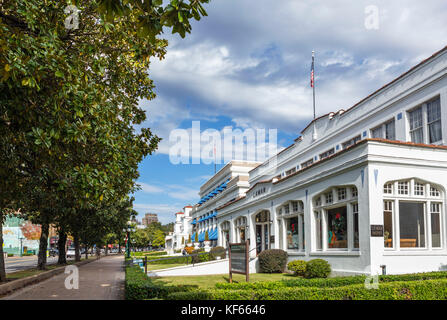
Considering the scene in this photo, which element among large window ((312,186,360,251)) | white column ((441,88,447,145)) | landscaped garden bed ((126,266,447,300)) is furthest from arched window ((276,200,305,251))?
landscaped garden bed ((126,266,447,300))

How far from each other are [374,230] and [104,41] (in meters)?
11.5

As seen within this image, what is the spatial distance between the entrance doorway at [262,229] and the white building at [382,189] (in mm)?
3790

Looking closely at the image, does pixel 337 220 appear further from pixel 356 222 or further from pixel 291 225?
pixel 291 225

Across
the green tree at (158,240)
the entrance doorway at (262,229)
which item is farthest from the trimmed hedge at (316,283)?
the green tree at (158,240)

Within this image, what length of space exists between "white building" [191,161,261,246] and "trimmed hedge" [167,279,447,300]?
31.9m

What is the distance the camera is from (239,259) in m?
17.1

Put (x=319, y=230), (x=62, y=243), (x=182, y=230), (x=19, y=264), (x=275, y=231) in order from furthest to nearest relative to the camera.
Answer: (x=182, y=230) → (x=19, y=264) → (x=62, y=243) → (x=275, y=231) → (x=319, y=230)

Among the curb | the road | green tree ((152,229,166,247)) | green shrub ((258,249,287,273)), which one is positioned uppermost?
green shrub ((258,249,287,273))

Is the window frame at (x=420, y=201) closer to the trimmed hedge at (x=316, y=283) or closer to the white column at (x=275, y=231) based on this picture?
the trimmed hedge at (x=316, y=283)

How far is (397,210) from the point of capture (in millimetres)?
15852

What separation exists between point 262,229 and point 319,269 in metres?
11.4

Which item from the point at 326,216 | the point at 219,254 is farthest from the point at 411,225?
the point at 219,254

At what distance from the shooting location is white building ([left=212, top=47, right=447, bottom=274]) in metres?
15.6

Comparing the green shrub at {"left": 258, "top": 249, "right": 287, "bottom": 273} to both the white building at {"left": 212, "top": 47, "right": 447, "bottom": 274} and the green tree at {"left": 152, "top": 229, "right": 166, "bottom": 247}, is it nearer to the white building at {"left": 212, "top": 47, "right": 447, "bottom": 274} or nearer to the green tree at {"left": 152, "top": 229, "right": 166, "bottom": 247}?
the white building at {"left": 212, "top": 47, "right": 447, "bottom": 274}
